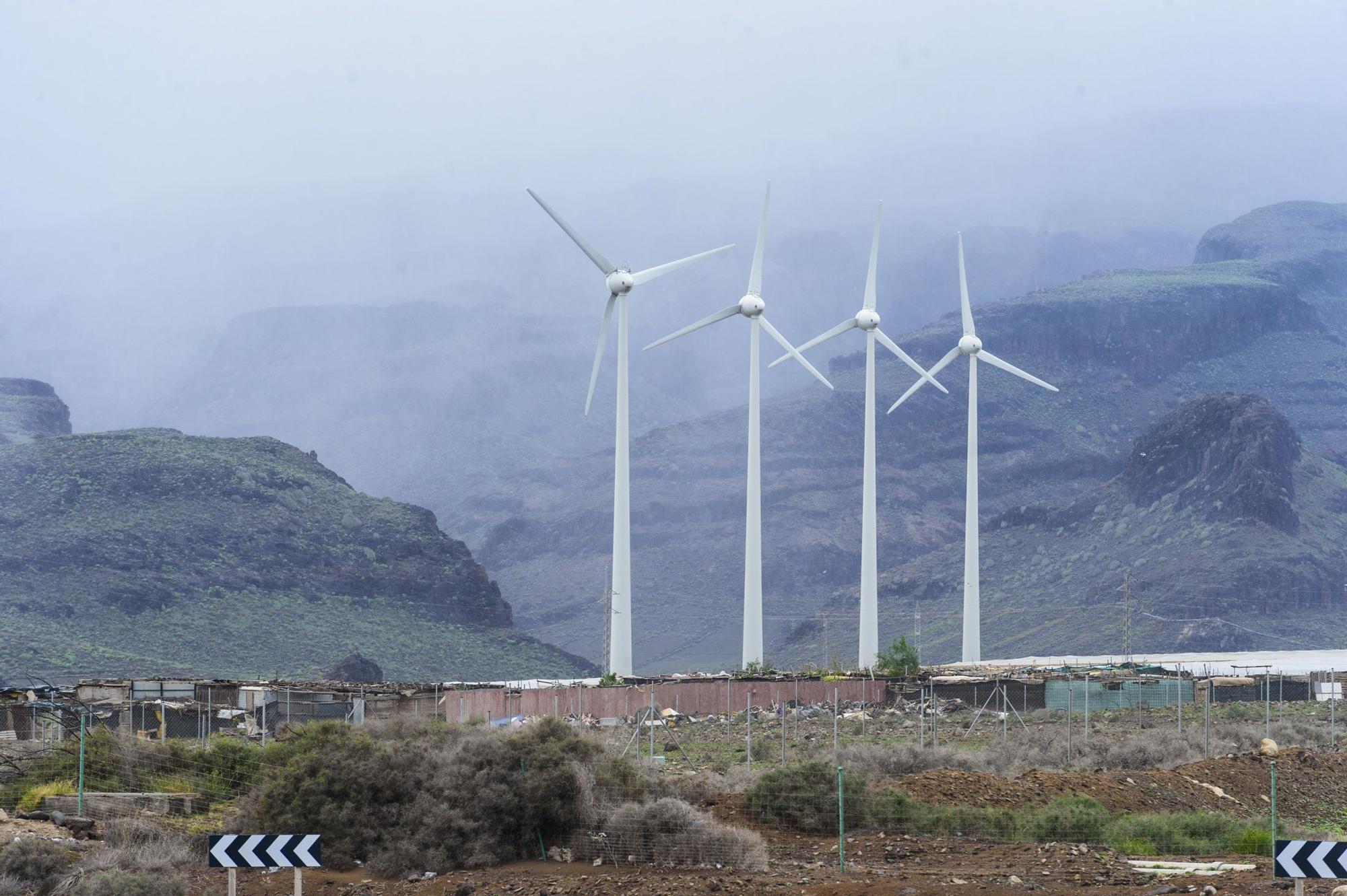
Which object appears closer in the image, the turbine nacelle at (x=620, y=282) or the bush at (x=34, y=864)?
the bush at (x=34, y=864)

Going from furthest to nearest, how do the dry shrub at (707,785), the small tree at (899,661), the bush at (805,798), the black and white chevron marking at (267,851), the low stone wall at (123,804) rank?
the small tree at (899,661), the dry shrub at (707,785), the low stone wall at (123,804), the bush at (805,798), the black and white chevron marking at (267,851)

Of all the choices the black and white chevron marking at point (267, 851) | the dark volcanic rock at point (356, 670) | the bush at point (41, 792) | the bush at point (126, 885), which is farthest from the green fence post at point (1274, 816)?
the dark volcanic rock at point (356, 670)

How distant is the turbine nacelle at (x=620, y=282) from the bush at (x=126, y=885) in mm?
65201

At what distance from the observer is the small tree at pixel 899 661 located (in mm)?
82375

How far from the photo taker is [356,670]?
448 ft

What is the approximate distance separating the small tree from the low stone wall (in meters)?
55.8

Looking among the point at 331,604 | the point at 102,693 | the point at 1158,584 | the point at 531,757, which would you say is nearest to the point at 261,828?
the point at 531,757

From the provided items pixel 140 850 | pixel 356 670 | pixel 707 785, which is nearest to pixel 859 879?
pixel 707 785

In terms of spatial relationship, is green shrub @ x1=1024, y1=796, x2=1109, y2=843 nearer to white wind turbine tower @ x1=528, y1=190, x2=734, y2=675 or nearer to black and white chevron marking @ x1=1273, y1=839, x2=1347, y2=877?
black and white chevron marking @ x1=1273, y1=839, x2=1347, y2=877

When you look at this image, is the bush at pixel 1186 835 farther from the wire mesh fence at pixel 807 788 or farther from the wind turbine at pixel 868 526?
the wind turbine at pixel 868 526

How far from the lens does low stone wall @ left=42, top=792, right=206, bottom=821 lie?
89.9 feet

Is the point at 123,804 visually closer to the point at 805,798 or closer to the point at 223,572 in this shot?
the point at 805,798

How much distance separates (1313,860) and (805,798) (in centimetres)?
1236

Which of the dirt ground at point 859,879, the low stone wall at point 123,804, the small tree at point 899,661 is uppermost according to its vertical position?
the small tree at point 899,661
